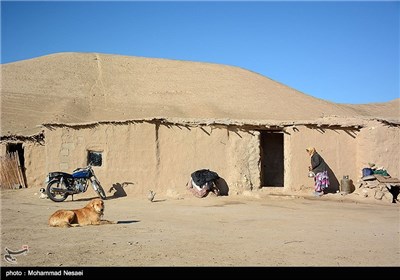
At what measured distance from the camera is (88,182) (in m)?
12.9

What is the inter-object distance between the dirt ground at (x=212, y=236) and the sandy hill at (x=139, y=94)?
17.3m

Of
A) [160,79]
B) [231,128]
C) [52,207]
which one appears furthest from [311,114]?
[52,207]

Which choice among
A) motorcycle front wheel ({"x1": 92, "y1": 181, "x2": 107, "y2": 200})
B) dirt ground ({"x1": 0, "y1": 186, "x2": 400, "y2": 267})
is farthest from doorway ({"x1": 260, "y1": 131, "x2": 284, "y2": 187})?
motorcycle front wheel ({"x1": 92, "y1": 181, "x2": 107, "y2": 200})

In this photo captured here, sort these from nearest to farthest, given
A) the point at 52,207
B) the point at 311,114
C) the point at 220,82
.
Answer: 1. the point at 52,207
2. the point at 311,114
3. the point at 220,82

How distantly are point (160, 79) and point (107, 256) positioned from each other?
130 ft

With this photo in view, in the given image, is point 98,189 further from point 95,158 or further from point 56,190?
point 95,158

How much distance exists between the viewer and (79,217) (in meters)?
7.53

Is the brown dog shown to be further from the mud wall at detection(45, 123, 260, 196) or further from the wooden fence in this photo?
the wooden fence

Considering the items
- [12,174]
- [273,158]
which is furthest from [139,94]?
[273,158]

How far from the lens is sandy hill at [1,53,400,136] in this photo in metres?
31.5

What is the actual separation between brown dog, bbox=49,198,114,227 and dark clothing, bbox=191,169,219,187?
16.5 ft

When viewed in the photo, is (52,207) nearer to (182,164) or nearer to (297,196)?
(182,164)

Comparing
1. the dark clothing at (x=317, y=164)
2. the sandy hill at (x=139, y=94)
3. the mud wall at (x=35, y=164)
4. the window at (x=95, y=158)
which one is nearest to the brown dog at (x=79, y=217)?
the window at (x=95, y=158)
